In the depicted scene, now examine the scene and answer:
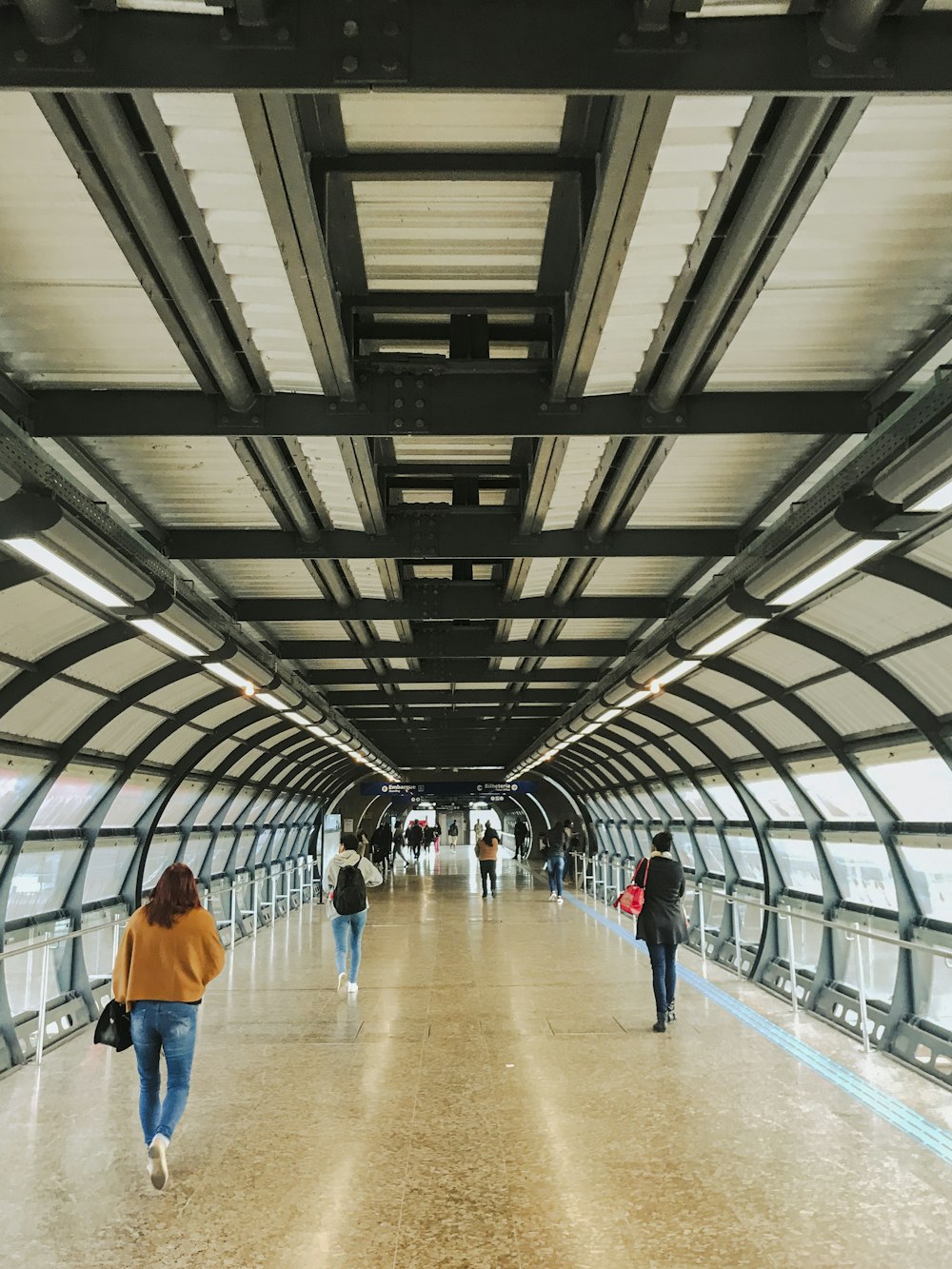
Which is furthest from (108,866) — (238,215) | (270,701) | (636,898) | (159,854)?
(238,215)

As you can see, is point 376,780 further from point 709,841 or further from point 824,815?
point 824,815

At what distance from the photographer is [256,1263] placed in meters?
4.20

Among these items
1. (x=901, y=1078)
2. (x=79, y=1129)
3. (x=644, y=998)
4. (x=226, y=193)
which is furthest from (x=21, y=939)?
(x=226, y=193)

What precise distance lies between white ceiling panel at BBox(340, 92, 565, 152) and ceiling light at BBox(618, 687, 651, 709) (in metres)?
7.28

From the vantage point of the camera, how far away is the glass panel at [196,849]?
16.2m

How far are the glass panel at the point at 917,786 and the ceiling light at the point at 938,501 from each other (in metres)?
4.56

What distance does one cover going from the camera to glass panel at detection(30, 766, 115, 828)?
9914 millimetres

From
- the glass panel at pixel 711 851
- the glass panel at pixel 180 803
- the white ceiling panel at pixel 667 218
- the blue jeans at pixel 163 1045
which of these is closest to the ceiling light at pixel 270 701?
the glass panel at pixel 180 803

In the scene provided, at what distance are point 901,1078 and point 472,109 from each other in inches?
275

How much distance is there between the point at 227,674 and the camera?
8711 mm

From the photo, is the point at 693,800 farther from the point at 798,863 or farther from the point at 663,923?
the point at 663,923

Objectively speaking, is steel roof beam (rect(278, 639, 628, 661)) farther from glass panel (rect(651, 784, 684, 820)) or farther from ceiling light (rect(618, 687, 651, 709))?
glass panel (rect(651, 784, 684, 820))

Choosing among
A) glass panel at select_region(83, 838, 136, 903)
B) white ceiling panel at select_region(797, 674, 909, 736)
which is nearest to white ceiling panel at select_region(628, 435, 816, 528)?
white ceiling panel at select_region(797, 674, 909, 736)

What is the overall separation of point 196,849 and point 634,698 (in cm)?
922
